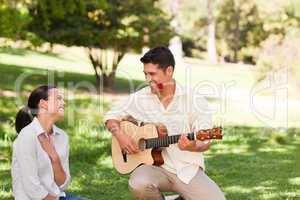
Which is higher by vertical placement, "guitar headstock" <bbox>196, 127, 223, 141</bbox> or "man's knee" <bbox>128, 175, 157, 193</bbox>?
"guitar headstock" <bbox>196, 127, 223, 141</bbox>

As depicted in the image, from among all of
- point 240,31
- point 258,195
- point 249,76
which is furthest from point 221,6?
point 258,195

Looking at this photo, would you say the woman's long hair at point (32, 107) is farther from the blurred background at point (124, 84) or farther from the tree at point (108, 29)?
the tree at point (108, 29)

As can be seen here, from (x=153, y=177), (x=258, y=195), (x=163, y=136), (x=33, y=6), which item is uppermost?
(x=33, y=6)

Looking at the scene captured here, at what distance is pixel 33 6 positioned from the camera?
14.1 m

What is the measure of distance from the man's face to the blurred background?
2.00 meters

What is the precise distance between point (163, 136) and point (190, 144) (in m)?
0.39

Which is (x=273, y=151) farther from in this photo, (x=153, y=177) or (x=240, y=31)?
(x=240, y=31)

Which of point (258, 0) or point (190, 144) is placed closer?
point (190, 144)

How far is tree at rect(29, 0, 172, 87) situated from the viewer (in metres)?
18.2

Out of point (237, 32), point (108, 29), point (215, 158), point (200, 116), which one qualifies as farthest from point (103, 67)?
point (237, 32)

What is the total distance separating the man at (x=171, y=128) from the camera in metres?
5.47

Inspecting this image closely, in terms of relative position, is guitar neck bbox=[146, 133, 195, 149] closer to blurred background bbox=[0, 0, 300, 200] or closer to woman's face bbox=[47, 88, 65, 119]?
woman's face bbox=[47, 88, 65, 119]

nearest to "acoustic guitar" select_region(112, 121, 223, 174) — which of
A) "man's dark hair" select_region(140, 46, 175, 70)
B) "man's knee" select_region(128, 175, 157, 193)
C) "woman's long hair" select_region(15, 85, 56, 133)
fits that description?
"man's knee" select_region(128, 175, 157, 193)

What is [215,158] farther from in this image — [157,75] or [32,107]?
[32,107]
